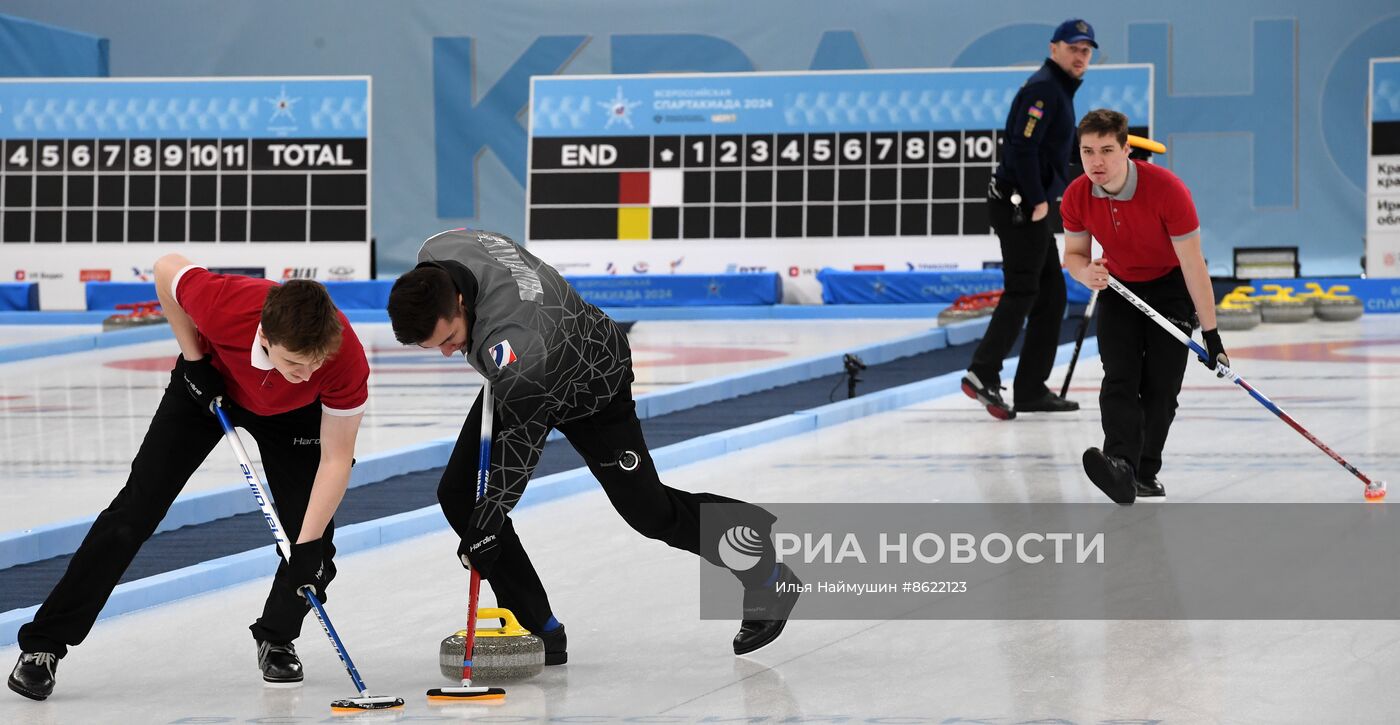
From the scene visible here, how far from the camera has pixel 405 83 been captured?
17297mm

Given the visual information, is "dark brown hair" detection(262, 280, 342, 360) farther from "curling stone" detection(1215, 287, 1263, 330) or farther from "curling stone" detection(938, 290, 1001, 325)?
"curling stone" detection(938, 290, 1001, 325)

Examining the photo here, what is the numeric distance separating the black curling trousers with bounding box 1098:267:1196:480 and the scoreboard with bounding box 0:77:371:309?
11.2m

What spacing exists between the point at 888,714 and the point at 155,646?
1.62m

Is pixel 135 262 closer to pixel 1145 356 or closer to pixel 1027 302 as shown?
pixel 1027 302

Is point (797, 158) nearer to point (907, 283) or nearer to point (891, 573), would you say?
point (907, 283)

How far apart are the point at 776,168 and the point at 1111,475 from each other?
411 inches

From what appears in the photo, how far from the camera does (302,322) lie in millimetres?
2932

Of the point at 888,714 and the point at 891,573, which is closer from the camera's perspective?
the point at 888,714

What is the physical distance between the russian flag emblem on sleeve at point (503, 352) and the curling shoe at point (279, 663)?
30.4 inches

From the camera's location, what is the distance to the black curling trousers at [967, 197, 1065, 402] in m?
6.84

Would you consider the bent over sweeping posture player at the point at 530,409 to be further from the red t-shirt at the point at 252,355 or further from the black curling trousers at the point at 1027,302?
the black curling trousers at the point at 1027,302

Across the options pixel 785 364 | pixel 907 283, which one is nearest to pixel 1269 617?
pixel 785 364

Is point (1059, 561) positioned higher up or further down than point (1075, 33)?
further down

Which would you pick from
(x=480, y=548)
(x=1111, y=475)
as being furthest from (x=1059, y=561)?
(x=480, y=548)
